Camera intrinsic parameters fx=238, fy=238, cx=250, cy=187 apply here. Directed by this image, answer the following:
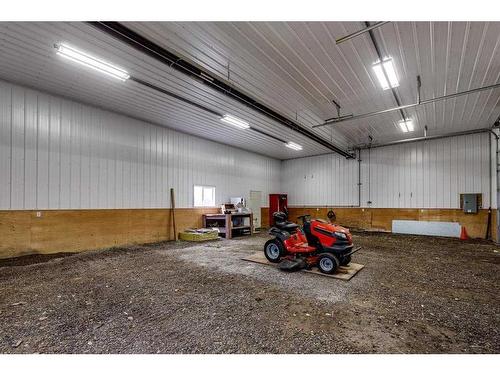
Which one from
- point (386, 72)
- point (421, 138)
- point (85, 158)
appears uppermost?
point (386, 72)

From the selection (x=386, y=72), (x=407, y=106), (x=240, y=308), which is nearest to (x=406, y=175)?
(x=407, y=106)

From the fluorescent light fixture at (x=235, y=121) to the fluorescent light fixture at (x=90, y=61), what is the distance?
9.23 feet

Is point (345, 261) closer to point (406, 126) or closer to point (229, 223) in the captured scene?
point (229, 223)

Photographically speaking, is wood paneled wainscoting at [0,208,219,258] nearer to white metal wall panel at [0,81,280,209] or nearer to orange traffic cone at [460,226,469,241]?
white metal wall panel at [0,81,280,209]

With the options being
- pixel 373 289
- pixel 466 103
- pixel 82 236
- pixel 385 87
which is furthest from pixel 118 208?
pixel 466 103

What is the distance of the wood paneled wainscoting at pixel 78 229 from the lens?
5059mm

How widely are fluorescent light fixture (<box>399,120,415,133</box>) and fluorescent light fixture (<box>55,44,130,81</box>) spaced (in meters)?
7.66

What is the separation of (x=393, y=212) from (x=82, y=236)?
11.0m

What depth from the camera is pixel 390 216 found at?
32.9 ft

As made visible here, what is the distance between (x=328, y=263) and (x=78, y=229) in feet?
19.5

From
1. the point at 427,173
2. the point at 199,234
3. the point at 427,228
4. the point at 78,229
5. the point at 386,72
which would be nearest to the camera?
the point at 386,72

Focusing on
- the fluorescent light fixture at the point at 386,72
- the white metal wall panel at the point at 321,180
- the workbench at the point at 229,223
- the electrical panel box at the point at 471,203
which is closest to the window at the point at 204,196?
the workbench at the point at 229,223

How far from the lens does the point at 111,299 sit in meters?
3.16

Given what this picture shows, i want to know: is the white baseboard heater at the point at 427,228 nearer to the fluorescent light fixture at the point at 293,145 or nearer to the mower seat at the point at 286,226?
the fluorescent light fixture at the point at 293,145
